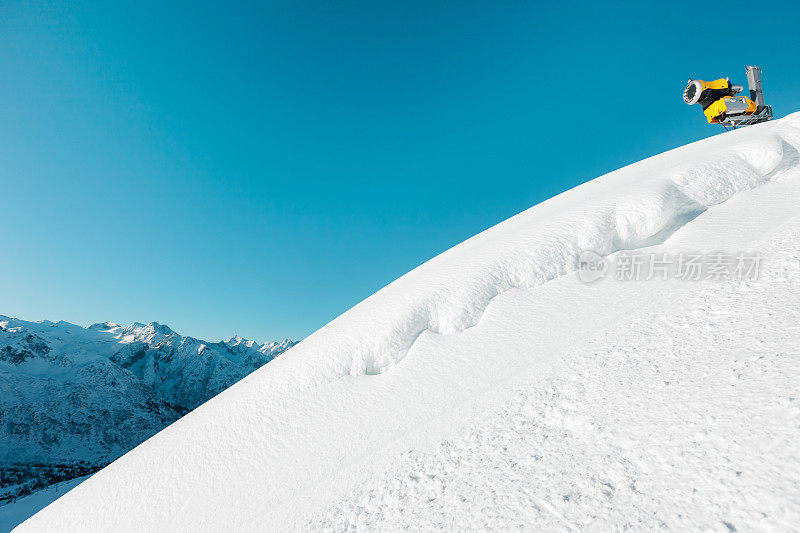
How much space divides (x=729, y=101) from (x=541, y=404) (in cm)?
1258

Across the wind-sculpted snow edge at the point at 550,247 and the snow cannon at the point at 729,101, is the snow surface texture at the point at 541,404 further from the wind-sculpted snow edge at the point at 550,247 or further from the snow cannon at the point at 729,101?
the snow cannon at the point at 729,101

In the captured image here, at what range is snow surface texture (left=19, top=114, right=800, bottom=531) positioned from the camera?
7.43ft

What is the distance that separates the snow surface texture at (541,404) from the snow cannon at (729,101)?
336 centimetres

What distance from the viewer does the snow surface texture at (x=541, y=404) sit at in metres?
2.27

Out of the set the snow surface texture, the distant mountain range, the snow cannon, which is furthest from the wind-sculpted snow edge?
the distant mountain range

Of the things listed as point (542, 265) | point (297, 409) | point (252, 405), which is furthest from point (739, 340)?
point (252, 405)

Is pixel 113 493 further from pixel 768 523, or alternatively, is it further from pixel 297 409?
pixel 768 523

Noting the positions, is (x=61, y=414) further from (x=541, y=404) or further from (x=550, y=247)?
(x=541, y=404)

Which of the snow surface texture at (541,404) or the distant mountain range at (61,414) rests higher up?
the snow surface texture at (541,404)

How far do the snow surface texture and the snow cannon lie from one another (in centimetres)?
336

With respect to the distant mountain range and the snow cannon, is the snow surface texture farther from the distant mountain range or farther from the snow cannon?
the distant mountain range

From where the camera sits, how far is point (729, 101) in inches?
395

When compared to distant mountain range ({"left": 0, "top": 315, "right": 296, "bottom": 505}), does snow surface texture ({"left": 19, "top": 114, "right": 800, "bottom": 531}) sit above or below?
above

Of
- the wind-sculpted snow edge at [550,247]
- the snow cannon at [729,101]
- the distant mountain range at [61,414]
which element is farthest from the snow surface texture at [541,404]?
the distant mountain range at [61,414]
